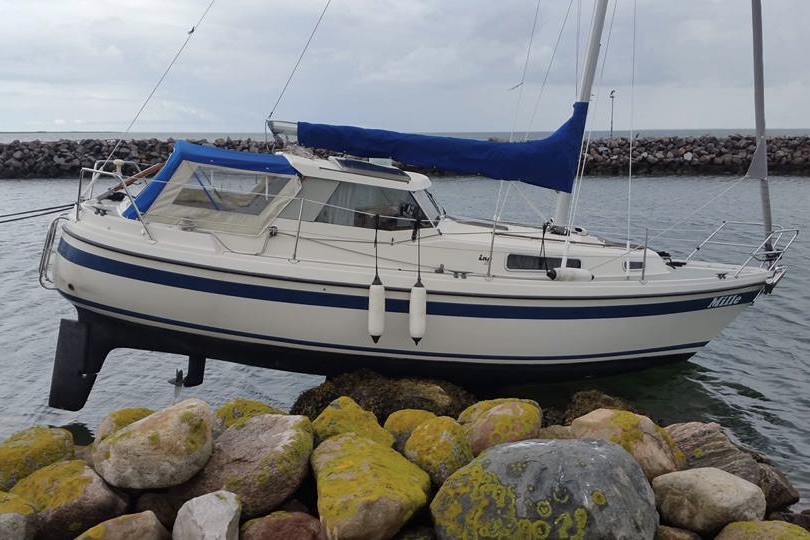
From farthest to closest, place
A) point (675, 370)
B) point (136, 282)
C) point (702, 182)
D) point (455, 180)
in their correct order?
point (455, 180), point (702, 182), point (675, 370), point (136, 282)

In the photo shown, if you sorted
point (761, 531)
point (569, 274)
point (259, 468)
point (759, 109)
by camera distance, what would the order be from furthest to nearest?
1. point (759, 109)
2. point (569, 274)
3. point (259, 468)
4. point (761, 531)

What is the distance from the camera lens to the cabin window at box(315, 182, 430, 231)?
850 centimetres

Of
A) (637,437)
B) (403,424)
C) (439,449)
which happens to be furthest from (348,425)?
(637,437)

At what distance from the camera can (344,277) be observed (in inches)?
313

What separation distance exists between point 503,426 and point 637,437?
110cm

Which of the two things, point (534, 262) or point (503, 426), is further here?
point (534, 262)

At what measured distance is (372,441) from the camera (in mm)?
5602

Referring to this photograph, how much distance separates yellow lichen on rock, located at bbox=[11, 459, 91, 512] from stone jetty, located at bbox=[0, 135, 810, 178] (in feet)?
119

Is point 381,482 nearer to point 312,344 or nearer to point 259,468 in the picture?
point 259,468

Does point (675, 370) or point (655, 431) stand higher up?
point (655, 431)

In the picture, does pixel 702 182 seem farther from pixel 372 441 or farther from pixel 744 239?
pixel 372 441

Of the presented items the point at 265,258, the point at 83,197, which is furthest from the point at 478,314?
the point at 83,197

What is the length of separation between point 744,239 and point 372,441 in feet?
59.2

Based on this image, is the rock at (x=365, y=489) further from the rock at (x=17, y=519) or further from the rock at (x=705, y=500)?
the rock at (x=17, y=519)
